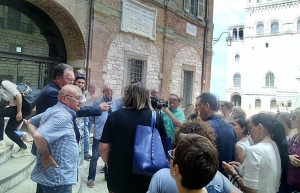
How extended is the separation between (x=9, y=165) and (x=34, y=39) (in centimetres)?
699

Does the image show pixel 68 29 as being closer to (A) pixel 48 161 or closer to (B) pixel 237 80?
(A) pixel 48 161

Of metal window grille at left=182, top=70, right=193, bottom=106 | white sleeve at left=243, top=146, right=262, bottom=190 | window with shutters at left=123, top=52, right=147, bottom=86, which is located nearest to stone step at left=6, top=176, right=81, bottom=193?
white sleeve at left=243, top=146, right=262, bottom=190

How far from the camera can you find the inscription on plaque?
9930 mm

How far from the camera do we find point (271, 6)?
4662 centimetres

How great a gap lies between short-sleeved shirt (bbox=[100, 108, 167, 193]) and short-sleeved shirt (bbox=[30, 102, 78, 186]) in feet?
1.18

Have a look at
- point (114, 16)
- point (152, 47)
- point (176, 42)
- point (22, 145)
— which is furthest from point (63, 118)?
point (176, 42)

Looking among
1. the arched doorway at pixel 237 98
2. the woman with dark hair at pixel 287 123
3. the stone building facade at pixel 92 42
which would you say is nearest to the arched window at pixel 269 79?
the arched doorway at pixel 237 98

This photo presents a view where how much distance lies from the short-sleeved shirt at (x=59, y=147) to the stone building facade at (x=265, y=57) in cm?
4308

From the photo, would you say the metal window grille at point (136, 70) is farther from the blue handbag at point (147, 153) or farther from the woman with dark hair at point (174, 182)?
the woman with dark hair at point (174, 182)

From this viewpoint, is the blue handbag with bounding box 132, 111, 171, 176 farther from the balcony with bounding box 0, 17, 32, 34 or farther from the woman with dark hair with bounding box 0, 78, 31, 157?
the balcony with bounding box 0, 17, 32, 34

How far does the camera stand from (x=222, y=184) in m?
1.65

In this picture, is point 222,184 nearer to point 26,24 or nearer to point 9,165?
point 9,165

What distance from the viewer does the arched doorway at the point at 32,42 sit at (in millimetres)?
8523

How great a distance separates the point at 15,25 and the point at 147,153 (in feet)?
30.4
